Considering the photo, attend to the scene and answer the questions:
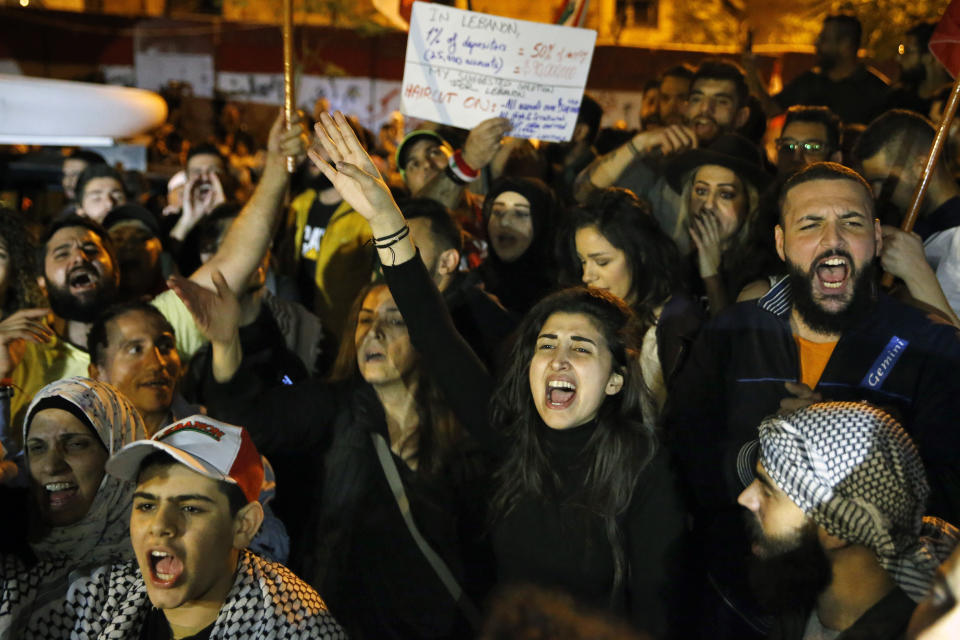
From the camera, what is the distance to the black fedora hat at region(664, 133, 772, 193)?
14.9 ft

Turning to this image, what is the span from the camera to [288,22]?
408 centimetres

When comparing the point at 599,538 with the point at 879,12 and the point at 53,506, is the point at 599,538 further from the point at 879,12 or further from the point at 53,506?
the point at 879,12

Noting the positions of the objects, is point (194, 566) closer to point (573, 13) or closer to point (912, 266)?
point (912, 266)

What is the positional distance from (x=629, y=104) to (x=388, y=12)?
14352mm

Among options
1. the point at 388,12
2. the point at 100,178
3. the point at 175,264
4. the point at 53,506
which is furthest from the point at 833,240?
the point at 100,178

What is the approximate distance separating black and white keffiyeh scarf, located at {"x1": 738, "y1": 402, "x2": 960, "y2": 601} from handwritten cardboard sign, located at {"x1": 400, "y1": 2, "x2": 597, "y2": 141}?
8.50 ft

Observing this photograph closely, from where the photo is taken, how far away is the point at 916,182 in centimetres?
430

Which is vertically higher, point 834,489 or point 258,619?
point 834,489

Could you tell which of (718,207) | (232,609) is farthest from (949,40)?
(232,609)

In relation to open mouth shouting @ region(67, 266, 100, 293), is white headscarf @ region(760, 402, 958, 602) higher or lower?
higher

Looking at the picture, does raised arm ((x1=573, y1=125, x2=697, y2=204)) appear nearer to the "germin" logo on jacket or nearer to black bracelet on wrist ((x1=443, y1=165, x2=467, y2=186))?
black bracelet on wrist ((x1=443, y1=165, x2=467, y2=186))

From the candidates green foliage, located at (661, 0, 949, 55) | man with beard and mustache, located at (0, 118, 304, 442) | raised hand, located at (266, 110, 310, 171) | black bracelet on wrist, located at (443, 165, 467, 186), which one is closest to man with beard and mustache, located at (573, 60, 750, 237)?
black bracelet on wrist, located at (443, 165, 467, 186)

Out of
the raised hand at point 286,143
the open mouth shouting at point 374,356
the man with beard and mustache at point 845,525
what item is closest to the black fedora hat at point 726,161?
the raised hand at point 286,143

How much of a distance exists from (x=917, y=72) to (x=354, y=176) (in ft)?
17.4
